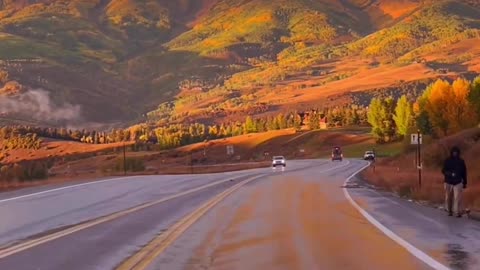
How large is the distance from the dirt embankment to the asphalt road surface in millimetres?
1913

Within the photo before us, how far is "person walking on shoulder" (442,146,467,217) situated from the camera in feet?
66.2

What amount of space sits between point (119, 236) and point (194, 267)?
4.81m

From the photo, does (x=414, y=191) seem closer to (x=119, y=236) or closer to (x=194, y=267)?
(x=119, y=236)

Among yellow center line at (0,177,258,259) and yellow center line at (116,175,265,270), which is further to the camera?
yellow center line at (0,177,258,259)

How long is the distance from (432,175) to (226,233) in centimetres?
2973

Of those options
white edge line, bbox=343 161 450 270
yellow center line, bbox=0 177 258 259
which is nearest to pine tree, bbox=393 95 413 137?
yellow center line, bbox=0 177 258 259

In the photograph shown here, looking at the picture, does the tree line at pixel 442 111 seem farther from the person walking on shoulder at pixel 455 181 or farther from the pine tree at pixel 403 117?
the person walking on shoulder at pixel 455 181

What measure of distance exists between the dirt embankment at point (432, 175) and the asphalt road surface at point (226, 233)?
6.27 feet

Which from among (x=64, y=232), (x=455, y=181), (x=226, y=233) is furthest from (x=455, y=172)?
(x=64, y=232)

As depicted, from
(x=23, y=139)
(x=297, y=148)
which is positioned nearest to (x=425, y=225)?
(x=297, y=148)

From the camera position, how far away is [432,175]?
45.3 meters

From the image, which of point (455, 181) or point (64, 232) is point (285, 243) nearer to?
point (64, 232)

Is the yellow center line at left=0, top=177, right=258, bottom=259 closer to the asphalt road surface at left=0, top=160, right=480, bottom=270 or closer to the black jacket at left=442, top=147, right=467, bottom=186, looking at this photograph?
the asphalt road surface at left=0, top=160, right=480, bottom=270

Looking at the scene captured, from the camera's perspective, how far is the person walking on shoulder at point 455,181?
20172 mm
